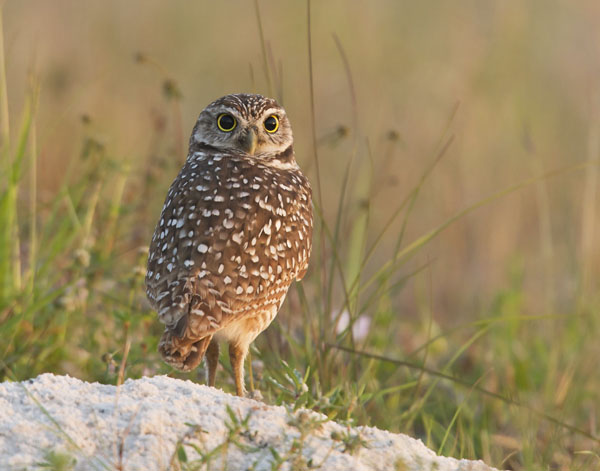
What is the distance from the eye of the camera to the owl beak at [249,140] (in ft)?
13.9

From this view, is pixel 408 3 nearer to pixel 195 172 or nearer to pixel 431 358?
pixel 431 358

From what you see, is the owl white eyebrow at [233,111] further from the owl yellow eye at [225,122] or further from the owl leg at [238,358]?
the owl leg at [238,358]

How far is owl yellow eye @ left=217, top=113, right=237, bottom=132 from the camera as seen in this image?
4.31 metres

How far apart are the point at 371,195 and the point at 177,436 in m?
2.34

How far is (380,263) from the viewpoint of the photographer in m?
8.84

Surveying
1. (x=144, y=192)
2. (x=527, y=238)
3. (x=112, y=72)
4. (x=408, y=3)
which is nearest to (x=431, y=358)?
(x=144, y=192)

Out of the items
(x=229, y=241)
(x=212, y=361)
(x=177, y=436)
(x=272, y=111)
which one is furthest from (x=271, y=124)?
(x=177, y=436)

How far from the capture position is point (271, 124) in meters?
4.36

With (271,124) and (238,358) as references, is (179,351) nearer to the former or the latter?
(238,358)

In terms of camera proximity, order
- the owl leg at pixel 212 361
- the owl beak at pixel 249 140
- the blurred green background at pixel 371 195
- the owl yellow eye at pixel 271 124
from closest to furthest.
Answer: the owl leg at pixel 212 361 → the owl beak at pixel 249 140 → the owl yellow eye at pixel 271 124 → the blurred green background at pixel 371 195

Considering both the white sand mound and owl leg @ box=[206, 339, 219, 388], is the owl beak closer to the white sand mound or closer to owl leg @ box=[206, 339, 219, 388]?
owl leg @ box=[206, 339, 219, 388]

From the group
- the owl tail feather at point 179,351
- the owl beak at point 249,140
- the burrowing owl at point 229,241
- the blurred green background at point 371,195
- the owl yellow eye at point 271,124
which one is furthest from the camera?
the blurred green background at point 371,195

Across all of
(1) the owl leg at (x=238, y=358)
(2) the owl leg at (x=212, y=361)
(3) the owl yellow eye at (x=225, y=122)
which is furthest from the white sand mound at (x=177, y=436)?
(3) the owl yellow eye at (x=225, y=122)

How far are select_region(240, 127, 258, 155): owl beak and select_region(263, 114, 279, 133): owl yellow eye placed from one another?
103mm
